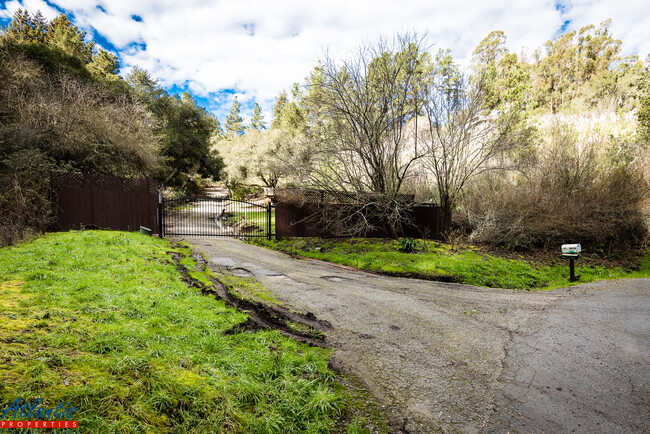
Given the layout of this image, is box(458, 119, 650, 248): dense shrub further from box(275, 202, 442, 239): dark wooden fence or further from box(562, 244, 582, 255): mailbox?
box(562, 244, 582, 255): mailbox

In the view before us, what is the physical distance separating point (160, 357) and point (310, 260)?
811 cm

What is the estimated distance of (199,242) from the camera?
1158 cm

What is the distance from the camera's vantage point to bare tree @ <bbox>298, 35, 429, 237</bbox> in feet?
35.7

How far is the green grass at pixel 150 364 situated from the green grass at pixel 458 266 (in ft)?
20.7

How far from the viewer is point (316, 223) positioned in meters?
12.9

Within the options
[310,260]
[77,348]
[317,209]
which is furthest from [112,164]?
[77,348]

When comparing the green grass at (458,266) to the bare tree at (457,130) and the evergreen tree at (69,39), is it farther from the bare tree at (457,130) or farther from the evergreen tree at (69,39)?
the evergreen tree at (69,39)

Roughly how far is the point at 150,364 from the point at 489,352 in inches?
160

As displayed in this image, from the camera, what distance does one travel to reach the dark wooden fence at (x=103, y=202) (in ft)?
36.2

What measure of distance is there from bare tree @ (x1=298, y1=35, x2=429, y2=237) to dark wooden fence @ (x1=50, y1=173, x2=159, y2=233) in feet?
22.0

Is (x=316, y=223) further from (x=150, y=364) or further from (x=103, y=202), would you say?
(x=150, y=364)

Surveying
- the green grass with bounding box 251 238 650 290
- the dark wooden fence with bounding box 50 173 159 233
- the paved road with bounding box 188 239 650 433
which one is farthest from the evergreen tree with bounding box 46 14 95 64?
the paved road with bounding box 188 239 650 433

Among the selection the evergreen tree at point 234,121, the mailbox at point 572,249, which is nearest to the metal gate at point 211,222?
the mailbox at point 572,249

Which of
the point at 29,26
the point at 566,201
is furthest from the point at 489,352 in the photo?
the point at 29,26
